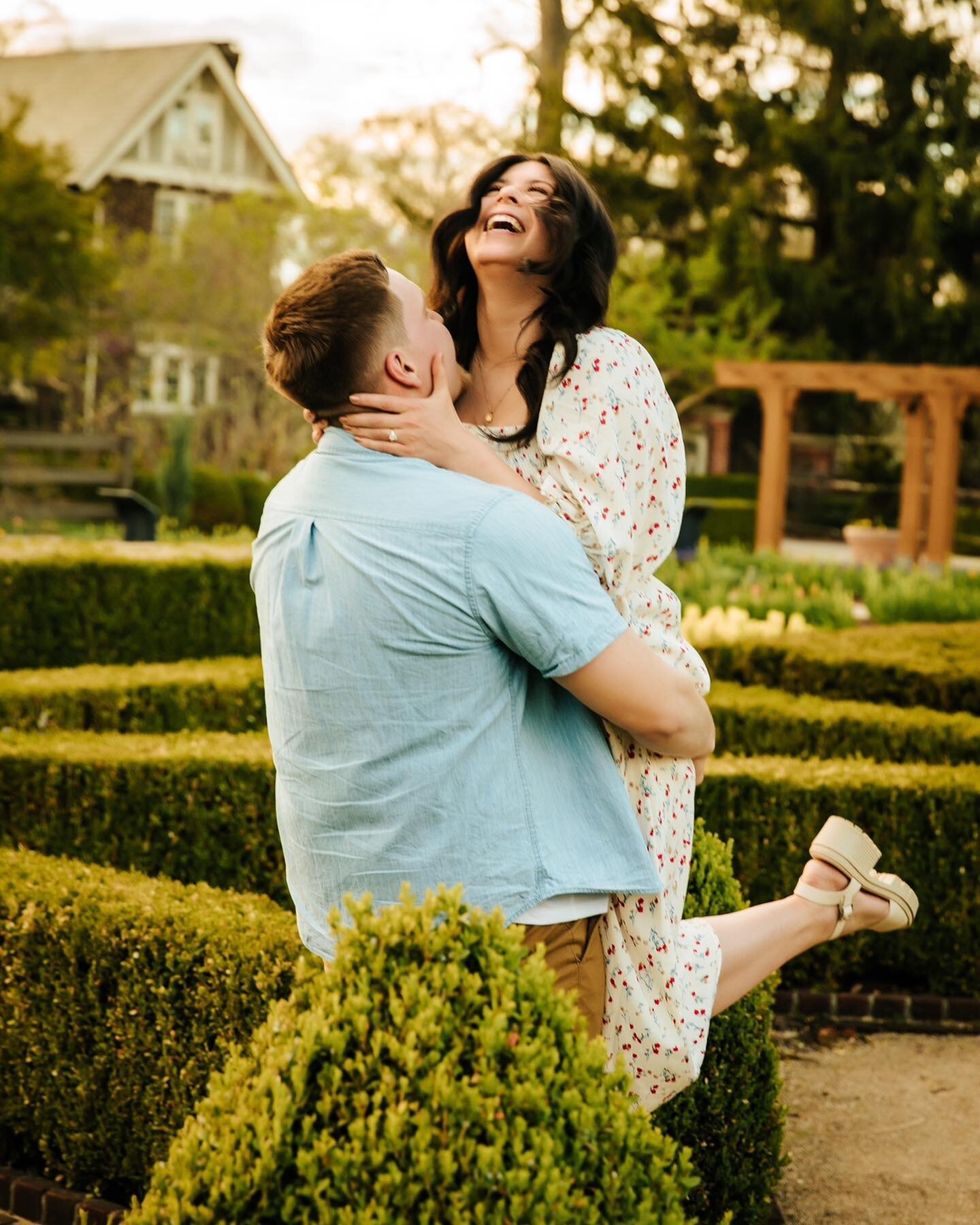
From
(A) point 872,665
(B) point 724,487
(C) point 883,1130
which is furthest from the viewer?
(B) point 724,487

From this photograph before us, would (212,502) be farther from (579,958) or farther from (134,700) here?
(579,958)

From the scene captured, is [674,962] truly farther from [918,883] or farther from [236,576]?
[236,576]

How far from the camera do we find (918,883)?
17.1ft

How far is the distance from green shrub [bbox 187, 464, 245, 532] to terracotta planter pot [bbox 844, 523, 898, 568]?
10025 millimetres

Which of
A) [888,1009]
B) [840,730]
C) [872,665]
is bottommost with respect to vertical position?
[888,1009]

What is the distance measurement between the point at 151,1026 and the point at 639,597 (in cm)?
177

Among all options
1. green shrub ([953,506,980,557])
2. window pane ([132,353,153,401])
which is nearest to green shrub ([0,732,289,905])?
window pane ([132,353,153,401])

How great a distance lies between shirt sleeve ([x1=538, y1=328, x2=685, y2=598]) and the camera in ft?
7.58

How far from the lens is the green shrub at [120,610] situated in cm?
938

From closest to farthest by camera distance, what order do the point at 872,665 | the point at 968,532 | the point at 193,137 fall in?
1. the point at 872,665
2. the point at 968,532
3. the point at 193,137

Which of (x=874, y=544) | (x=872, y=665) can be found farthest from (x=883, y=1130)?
(x=874, y=544)

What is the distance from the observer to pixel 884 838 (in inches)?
203

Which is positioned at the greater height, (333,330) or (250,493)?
(333,330)

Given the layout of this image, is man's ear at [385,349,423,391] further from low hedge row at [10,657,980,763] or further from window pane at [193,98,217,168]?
window pane at [193,98,217,168]
